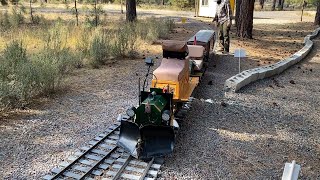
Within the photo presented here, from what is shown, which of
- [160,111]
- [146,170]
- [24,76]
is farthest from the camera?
[24,76]

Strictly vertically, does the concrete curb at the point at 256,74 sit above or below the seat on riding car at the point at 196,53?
below

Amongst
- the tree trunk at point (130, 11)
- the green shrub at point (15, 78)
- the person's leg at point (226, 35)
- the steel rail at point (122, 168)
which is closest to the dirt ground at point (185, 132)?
the green shrub at point (15, 78)

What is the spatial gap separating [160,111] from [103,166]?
4.62ft

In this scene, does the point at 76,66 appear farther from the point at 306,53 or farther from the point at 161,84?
the point at 306,53

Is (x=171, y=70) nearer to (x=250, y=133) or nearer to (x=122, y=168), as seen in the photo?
(x=250, y=133)

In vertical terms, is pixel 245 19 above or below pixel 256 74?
above

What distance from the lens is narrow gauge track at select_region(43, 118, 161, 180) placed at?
5.74 m

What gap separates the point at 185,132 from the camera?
744 cm

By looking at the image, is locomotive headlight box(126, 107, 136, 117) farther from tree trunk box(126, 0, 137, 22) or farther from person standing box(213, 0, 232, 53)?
tree trunk box(126, 0, 137, 22)

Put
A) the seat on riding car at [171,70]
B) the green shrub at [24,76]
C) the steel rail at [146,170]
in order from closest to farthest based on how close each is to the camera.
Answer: the steel rail at [146,170], the seat on riding car at [171,70], the green shrub at [24,76]

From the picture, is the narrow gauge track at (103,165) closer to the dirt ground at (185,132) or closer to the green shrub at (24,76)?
the dirt ground at (185,132)

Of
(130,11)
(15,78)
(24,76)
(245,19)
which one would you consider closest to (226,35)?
(245,19)

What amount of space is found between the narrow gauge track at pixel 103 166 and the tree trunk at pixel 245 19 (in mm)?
12577

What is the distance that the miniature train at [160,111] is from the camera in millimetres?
6246
